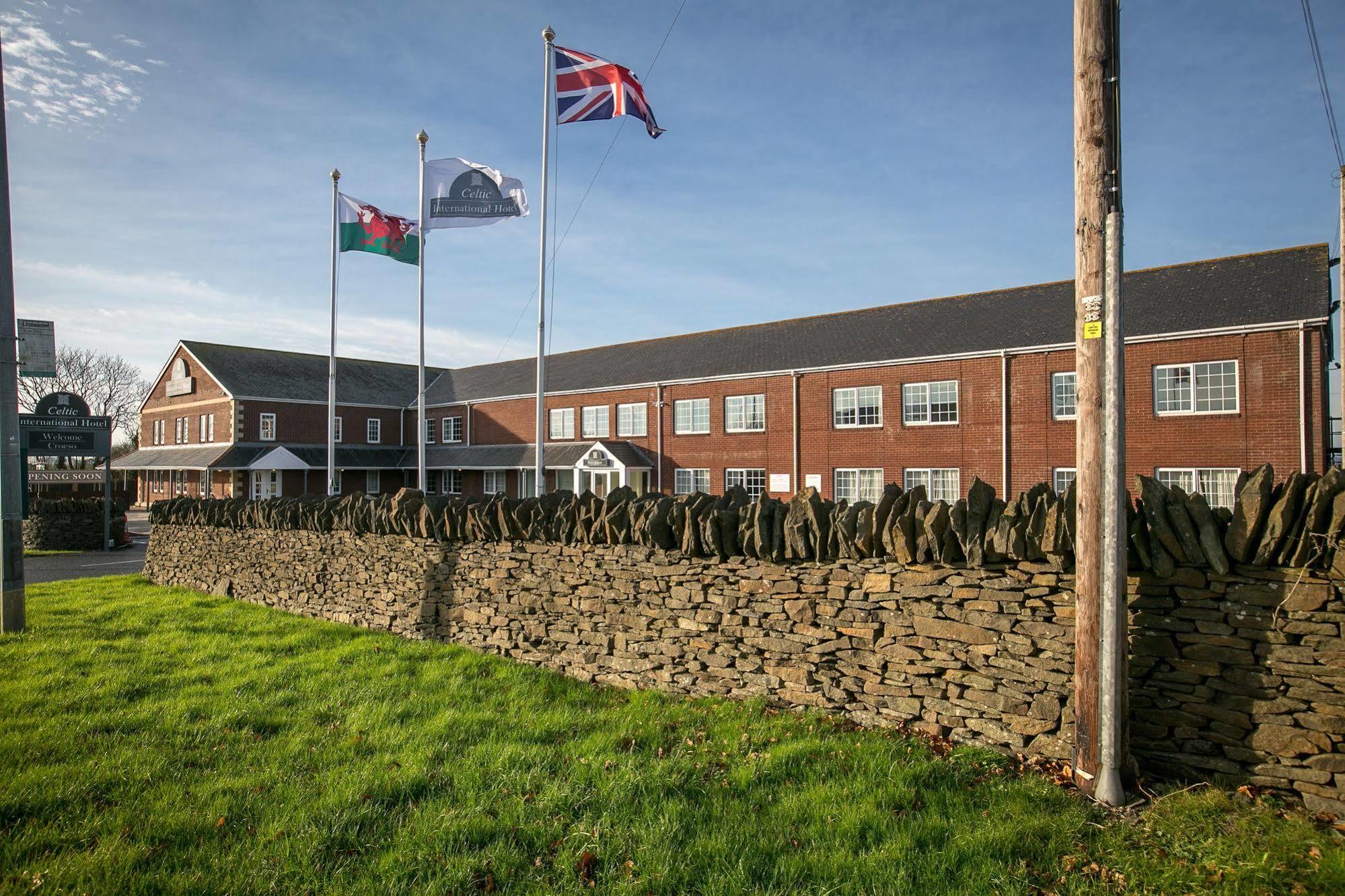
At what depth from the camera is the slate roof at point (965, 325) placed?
75.2ft

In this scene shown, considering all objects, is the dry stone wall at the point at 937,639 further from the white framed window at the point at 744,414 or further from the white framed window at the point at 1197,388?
Result: the white framed window at the point at 744,414

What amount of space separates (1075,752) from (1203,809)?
753 mm

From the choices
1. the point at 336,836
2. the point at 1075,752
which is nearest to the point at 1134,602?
the point at 1075,752

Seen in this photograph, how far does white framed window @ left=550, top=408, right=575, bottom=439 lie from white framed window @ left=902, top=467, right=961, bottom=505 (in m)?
19.1

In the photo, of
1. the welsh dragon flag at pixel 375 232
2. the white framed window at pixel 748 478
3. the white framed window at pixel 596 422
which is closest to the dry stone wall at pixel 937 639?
the welsh dragon flag at pixel 375 232

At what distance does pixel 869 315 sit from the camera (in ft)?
111

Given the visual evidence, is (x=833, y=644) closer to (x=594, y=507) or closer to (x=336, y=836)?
Answer: (x=594, y=507)

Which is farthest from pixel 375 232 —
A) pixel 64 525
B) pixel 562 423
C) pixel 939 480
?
pixel 939 480

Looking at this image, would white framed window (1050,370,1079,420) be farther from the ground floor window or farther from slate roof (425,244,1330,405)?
the ground floor window

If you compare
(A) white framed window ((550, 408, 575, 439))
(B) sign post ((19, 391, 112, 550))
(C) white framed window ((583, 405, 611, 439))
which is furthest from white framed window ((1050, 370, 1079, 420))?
(B) sign post ((19, 391, 112, 550))

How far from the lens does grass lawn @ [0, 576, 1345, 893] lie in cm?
410

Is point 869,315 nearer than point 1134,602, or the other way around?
point 1134,602

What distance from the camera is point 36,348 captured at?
13.3 metres

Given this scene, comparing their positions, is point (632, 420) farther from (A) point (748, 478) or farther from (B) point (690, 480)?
(A) point (748, 478)
